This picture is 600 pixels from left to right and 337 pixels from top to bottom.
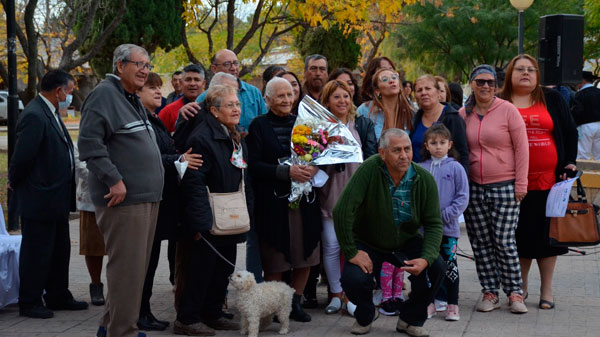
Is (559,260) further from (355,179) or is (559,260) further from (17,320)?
(17,320)

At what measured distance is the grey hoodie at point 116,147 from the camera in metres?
4.85

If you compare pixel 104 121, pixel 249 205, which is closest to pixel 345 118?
pixel 249 205

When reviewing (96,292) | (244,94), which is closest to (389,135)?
(244,94)

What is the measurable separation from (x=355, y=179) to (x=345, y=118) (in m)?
0.99

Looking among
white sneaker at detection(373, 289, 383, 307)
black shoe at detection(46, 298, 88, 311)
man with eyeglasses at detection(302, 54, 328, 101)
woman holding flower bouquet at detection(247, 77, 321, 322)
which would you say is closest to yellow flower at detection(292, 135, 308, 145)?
woman holding flower bouquet at detection(247, 77, 321, 322)

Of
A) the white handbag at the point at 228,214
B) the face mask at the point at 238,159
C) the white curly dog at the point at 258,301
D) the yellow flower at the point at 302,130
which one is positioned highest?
the yellow flower at the point at 302,130

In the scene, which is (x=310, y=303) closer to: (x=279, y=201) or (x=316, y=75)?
(x=279, y=201)

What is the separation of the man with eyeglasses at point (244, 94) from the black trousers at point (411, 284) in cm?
166

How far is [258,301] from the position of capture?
18.5ft

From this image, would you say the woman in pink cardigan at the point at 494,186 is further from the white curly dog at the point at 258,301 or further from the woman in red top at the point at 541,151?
the white curly dog at the point at 258,301

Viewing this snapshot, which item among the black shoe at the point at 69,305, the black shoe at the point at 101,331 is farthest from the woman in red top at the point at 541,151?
the black shoe at the point at 69,305

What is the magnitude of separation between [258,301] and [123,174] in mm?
1426

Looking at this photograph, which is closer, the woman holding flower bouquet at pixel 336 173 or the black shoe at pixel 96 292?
the woman holding flower bouquet at pixel 336 173

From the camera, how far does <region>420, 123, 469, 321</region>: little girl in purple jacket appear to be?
244 inches
